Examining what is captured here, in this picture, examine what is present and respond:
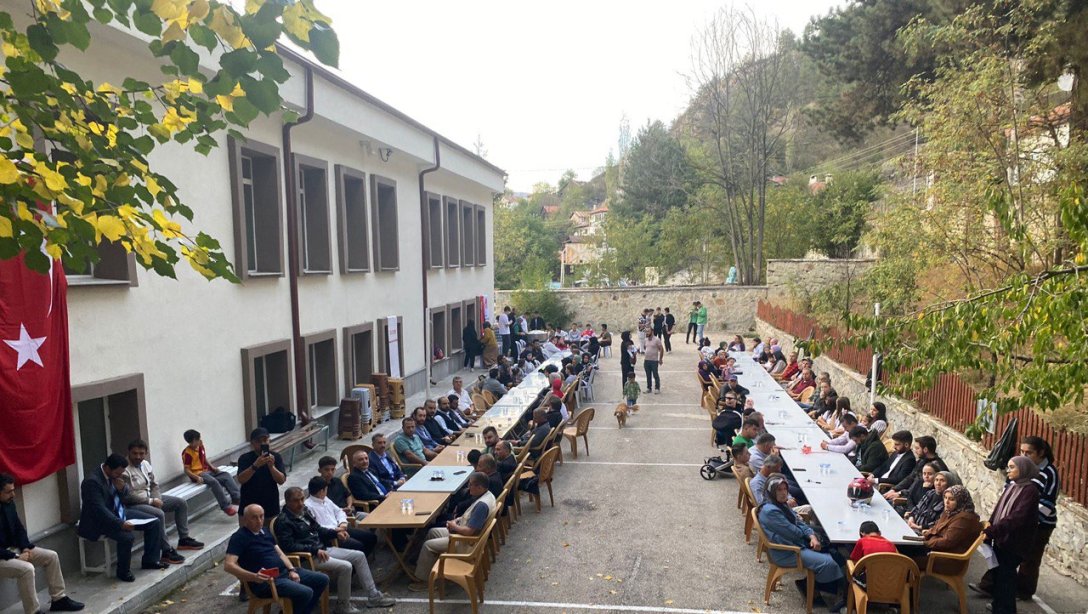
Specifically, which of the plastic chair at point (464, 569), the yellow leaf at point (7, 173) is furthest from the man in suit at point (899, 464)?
the yellow leaf at point (7, 173)

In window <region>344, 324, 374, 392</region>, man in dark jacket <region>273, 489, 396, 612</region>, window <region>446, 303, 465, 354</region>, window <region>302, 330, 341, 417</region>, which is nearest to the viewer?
man in dark jacket <region>273, 489, 396, 612</region>

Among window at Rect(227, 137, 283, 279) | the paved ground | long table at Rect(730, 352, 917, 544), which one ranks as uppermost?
window at Rect(227, 137, 283, 279)

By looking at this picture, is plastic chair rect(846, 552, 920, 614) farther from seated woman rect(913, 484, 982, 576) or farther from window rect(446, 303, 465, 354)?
window rect(446, 303, 465, 354)

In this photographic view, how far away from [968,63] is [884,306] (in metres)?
5.95

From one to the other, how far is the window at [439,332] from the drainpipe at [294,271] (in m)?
7.34

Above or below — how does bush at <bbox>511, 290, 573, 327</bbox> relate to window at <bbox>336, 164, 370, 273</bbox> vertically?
below

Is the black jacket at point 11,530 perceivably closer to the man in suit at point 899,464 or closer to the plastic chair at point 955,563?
the plastic chair at point 955,563

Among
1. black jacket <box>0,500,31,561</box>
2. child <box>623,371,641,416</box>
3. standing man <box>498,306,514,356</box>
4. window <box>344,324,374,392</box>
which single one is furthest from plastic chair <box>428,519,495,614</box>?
standing man <box>498,306,514,356</box>

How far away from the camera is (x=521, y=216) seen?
189 feet

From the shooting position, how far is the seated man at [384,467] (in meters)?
8.57

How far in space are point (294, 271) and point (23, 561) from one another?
6.23 meters

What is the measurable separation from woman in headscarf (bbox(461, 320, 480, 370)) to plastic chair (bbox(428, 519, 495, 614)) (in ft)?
46.5

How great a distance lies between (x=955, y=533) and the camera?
6051 mm

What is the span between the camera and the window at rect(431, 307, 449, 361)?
1891 cm
